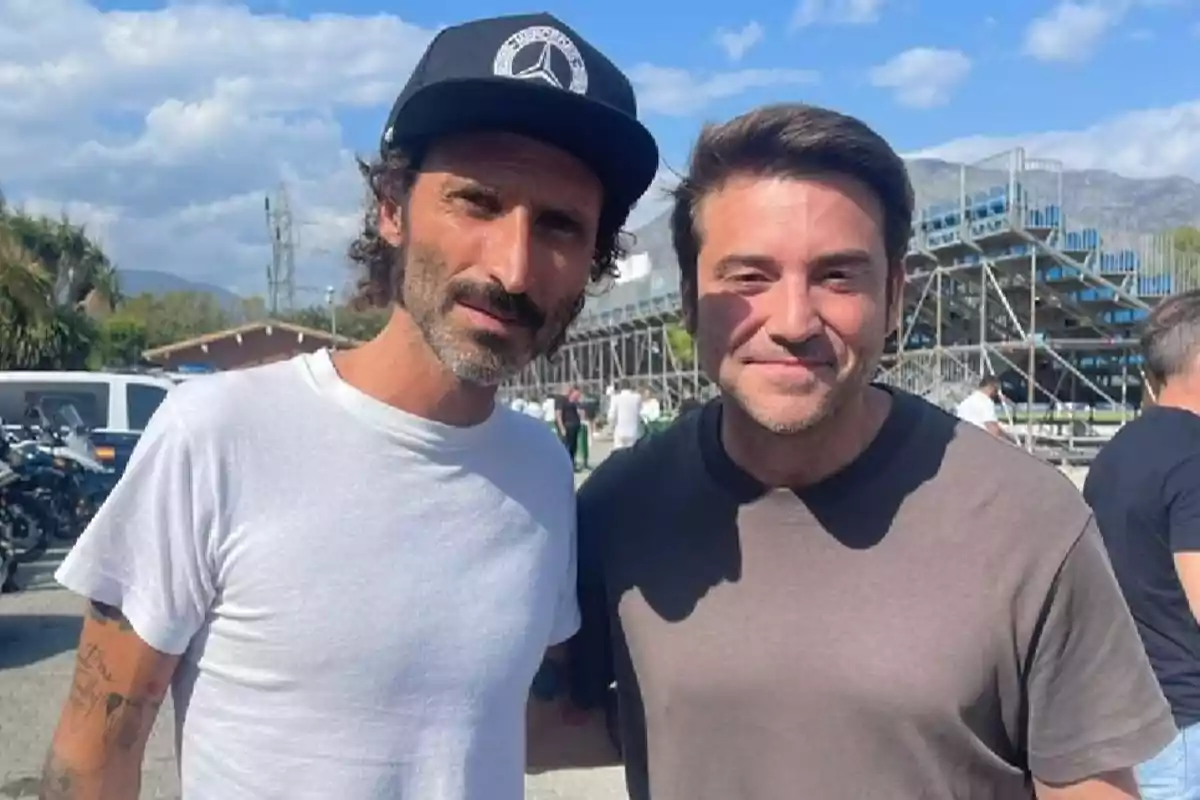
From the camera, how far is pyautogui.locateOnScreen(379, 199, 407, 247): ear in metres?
2.13

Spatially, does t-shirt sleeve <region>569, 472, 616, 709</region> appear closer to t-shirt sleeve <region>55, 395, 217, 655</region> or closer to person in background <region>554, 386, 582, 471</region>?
t-shirt sleeve <region>55, 395, 217, 655</region>

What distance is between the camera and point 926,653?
1942 mm

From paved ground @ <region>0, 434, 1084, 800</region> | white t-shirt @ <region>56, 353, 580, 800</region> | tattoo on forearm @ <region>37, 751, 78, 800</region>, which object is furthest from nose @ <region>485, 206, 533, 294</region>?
tattoo on forearm @ <region>37, 751, 78, 800</region>

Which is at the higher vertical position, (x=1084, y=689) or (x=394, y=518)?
(x=394, y=518)

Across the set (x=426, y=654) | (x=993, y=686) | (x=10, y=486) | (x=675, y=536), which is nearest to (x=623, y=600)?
(x=675, y=536)

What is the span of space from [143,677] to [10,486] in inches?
387

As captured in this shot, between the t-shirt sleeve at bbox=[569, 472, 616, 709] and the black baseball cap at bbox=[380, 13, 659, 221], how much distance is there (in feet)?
2.14

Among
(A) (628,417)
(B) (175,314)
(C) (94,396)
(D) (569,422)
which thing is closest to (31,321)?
(D) (569,422)

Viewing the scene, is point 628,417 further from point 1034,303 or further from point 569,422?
point 1034,303

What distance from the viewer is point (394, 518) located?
77.1 inches

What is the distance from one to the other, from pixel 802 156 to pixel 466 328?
0.63 metres

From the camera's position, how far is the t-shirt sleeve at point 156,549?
1842 millimetres

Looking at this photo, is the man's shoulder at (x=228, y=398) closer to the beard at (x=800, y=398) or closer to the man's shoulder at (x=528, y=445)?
the man's shoulder at (x=528, y=445)

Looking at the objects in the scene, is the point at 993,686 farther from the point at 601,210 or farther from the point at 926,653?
the point at 601,210
